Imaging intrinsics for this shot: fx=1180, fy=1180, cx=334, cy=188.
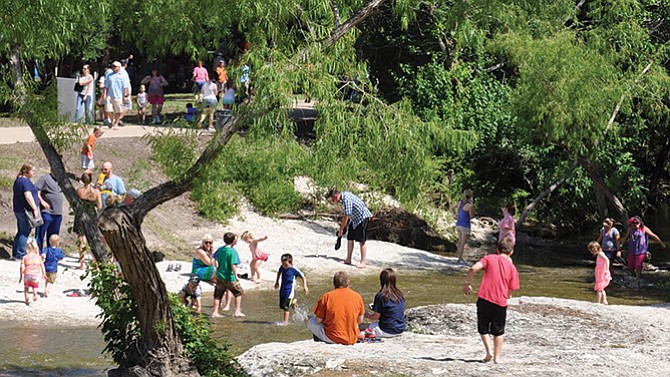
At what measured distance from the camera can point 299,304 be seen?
19359 mm

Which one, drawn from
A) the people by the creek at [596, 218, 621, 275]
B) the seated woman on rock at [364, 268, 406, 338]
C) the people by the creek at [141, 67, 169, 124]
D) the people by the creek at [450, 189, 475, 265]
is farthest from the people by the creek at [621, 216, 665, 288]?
the people by the creek at [141, 67, 169, 124]

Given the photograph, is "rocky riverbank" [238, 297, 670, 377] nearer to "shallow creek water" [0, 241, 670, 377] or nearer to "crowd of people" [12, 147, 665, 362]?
"crowd of people" [12, 147, 665, 362]

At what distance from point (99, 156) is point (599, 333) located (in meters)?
15.5

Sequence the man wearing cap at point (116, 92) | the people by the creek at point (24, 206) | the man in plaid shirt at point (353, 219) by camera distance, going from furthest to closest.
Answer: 1. the man wearing cap at point (116, 92)
2. the man in plaid shirt at point (353, 219)
3. the people by the creek at point (24, 206)

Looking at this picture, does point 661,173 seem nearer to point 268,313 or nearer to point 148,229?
point 148,229

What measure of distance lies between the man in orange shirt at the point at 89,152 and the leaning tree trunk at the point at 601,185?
11071 millimetres

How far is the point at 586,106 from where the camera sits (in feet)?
83.6

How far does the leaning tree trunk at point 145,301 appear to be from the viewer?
1200 centimetres

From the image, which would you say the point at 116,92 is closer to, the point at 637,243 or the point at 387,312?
the point at 637,243

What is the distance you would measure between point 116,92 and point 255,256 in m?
10.9

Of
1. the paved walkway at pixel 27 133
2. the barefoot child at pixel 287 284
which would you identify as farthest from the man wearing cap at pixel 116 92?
the barefoot child at pixel 287 284

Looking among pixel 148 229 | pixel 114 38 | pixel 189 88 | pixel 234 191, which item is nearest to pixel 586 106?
pixel 234 191

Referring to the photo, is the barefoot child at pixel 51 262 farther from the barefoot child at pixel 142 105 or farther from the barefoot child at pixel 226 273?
the barefoot child at pixel 142 105

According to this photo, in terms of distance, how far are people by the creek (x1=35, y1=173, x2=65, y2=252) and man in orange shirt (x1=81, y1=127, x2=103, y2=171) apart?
3.56 m
